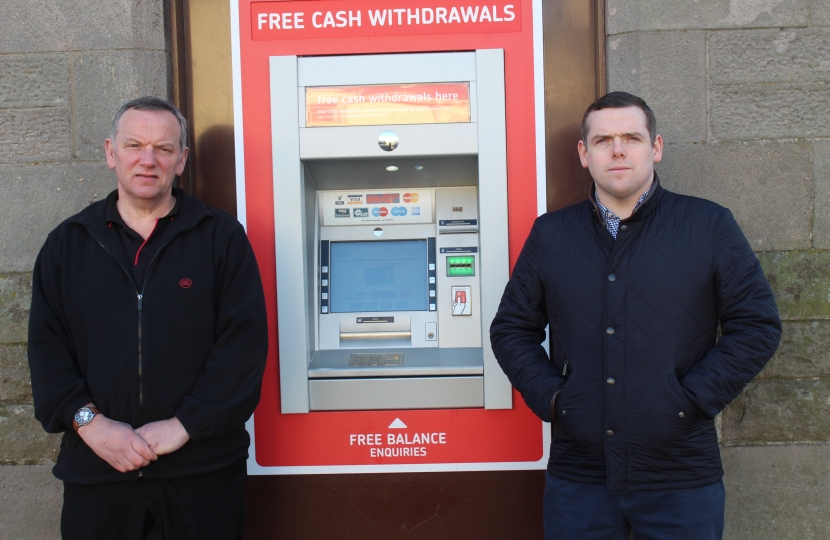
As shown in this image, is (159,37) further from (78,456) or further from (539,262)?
(539,262)

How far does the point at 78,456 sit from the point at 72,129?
4.34 feet

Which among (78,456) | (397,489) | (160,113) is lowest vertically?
(397,489)

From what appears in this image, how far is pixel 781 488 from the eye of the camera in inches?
99.0

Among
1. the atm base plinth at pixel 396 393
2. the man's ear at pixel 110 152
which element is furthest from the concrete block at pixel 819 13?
the man's ear at pixel 110 152

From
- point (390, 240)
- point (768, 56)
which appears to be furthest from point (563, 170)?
point (768, 56)

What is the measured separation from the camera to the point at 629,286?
1837 mm

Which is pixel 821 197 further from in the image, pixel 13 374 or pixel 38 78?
pixel 13 374

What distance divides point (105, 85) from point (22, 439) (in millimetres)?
1453

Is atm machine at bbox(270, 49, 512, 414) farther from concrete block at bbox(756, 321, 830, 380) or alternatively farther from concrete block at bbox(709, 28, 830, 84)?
concrete block at bbox(756, 321, 830, 380)

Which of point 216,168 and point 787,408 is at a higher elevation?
point 216,168

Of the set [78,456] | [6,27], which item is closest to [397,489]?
[78,456]

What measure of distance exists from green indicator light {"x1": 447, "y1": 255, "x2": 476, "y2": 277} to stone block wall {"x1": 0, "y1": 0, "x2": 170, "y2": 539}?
1.31 metres

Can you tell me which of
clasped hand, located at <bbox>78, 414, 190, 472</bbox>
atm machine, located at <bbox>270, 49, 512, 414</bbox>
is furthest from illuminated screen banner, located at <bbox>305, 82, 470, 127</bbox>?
clasped hand, located at <bbox>78, 414, 190, 472</bbox>

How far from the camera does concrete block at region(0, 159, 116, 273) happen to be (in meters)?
2.58
